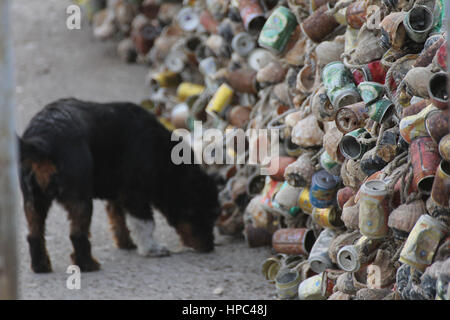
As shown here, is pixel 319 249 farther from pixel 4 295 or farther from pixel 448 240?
pixel 4 295

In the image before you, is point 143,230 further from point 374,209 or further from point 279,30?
point 374,209

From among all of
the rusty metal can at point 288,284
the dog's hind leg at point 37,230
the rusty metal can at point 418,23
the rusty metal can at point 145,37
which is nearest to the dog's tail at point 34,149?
the dog's hind leg at point 37,230

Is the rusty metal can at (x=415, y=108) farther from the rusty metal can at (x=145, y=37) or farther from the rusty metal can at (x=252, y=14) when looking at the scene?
the rusty metal can at (x=145, y=37)

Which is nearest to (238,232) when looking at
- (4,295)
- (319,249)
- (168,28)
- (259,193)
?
(259,193)

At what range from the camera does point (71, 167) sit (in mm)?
4742

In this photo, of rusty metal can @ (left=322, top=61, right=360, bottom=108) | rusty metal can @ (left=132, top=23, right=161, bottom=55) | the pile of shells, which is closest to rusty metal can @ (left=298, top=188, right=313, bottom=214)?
the pile of shells

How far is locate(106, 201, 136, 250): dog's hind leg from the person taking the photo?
18.5ft

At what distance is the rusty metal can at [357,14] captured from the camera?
390 centimetres

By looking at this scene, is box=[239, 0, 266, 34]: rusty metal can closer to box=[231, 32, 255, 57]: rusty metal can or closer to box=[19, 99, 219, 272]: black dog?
box=[231, 32, 255, 57]: rusty metal can

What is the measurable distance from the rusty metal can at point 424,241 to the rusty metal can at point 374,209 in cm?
27

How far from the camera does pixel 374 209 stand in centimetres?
310

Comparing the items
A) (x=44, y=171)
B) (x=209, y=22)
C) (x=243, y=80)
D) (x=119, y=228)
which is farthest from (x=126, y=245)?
(x=209, y=22)

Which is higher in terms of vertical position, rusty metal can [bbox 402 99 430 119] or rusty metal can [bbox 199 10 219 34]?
rusty metal can [bbox 199 10 219 34]

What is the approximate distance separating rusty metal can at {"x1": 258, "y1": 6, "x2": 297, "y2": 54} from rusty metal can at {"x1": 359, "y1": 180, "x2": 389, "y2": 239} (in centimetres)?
181
